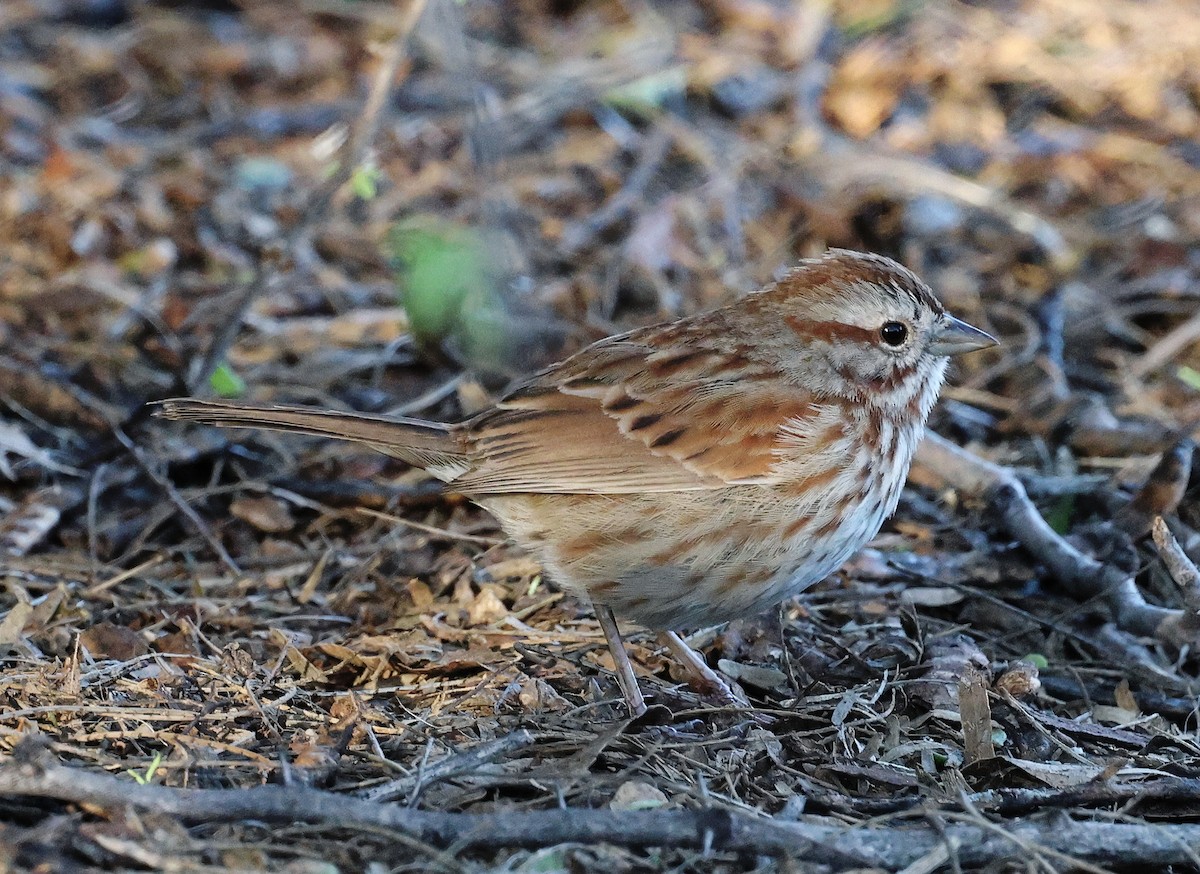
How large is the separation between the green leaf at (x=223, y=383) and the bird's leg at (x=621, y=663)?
1.95 meters

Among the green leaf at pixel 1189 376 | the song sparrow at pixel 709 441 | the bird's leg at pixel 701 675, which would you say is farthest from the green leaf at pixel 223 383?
the green leaf at pixel 1189 376

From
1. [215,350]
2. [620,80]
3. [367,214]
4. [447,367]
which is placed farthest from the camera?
[620,80]

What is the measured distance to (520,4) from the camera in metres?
8.88

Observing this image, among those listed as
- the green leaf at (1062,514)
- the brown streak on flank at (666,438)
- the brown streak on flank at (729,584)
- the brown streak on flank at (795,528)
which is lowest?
the green leaf at (1062,514)

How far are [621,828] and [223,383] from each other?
9.90ft

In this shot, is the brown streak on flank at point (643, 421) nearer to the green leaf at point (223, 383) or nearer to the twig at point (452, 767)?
the twig at point (452, 767)

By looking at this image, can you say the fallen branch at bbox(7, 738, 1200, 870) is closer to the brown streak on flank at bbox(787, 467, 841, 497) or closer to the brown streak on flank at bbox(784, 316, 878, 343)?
the brown streak on flank at bbox(787, 467, 841, 497)

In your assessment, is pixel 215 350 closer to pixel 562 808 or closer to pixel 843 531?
pixel 843 531

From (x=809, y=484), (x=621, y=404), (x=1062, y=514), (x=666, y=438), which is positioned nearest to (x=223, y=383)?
(x=621, y=404)

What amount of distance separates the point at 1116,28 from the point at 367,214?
4.66 meters

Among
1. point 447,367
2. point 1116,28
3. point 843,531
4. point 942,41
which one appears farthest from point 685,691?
point 1116,28

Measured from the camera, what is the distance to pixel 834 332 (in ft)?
14.0

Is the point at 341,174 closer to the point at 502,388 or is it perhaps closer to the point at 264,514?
the point at 502,388

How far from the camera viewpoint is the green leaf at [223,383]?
5.29m
